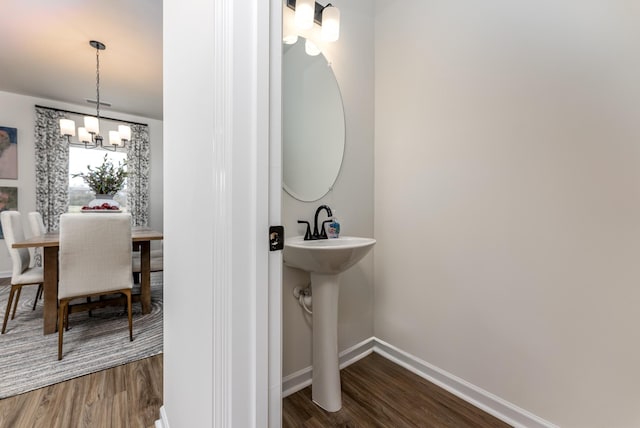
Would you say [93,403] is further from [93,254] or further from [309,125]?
[309,125]

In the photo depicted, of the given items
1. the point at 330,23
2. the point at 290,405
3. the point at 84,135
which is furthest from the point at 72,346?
the point at 330,23

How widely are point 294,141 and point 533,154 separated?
4.05 ft

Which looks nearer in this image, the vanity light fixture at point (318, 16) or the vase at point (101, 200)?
the vanity light fixture at point (318, 16)

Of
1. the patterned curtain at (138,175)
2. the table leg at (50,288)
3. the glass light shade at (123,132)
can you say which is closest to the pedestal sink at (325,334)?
the table leg at (50,288)

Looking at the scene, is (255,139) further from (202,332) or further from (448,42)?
(448,42)

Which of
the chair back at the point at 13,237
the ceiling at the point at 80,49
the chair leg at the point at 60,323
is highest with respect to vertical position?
the ceiling at the point at 80,49

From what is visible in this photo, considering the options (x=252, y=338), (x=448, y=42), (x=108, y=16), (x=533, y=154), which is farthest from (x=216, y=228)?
(x=108, y=16)

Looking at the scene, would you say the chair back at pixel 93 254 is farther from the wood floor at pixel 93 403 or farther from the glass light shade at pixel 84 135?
the glass light shade at pixel 84 135

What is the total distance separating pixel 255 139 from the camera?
647 millimetres

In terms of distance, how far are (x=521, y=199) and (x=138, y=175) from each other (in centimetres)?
574

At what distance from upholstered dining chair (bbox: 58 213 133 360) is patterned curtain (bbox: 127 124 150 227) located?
3.31 metres

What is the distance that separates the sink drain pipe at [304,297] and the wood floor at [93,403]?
92 cm

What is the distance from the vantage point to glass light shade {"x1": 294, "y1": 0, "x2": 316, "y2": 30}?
59.0 inches

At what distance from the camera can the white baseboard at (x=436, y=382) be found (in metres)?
1.32
